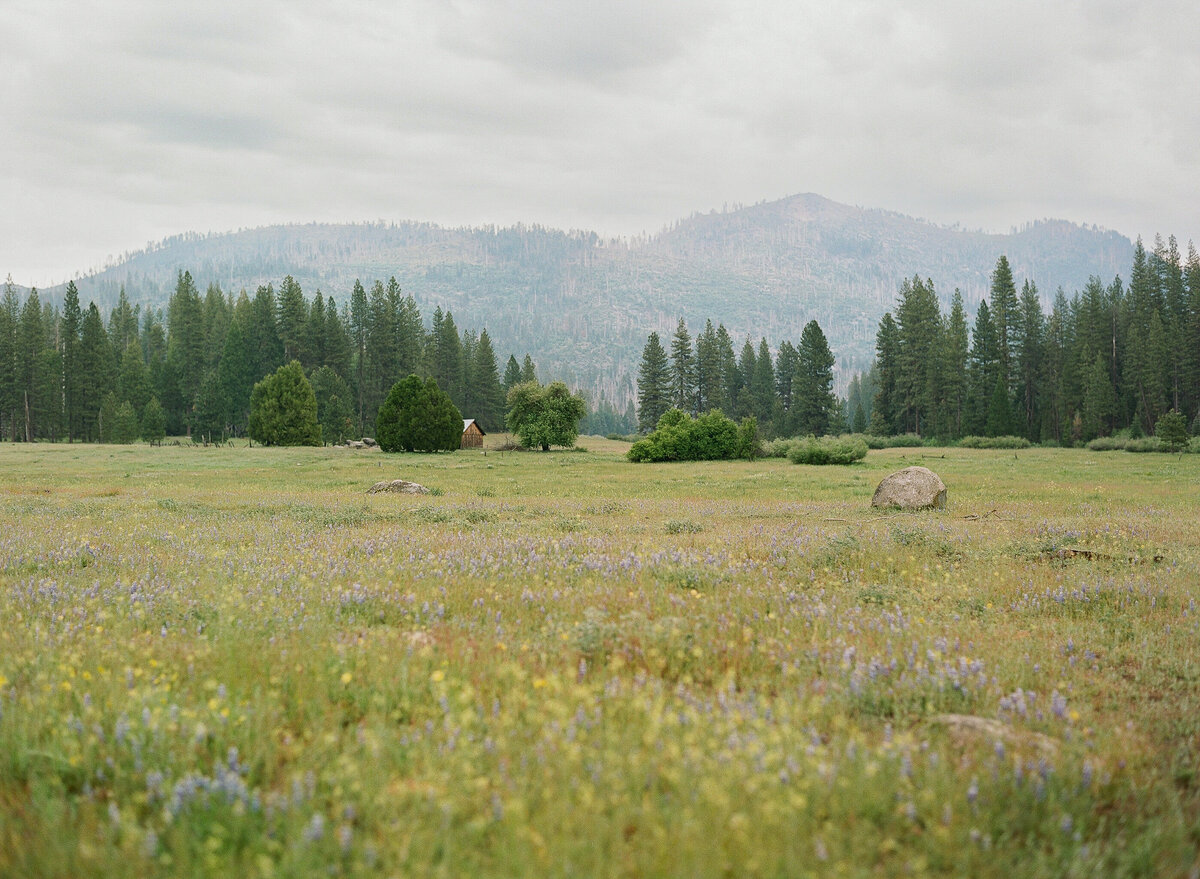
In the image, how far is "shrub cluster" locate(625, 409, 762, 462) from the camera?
58344 millimetres

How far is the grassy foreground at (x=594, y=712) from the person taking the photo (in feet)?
10.2

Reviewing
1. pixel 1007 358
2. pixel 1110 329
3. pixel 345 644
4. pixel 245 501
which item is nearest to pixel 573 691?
pixel 345 644

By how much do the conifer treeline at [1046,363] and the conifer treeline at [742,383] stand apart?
28.9ft

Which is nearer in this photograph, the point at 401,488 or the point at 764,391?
the point at 401,488

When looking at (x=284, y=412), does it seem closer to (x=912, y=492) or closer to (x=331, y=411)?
(x=331, y=411)

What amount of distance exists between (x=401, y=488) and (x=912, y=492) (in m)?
18.1

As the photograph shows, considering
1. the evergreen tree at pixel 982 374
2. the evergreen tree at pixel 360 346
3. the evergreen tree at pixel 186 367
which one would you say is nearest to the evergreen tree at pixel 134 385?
the evergreen tree at pixel 186 367

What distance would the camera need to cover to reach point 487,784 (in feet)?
11.7

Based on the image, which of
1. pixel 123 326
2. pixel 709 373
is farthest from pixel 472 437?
pixel 123 326

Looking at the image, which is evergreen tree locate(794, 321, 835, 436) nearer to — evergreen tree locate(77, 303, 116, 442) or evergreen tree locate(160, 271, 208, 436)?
evergreen tree locate(160, 271, 208, 436)

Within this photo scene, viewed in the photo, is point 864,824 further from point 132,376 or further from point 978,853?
point 132,376

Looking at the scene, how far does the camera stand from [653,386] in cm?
11612

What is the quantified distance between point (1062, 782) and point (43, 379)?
12294 cm

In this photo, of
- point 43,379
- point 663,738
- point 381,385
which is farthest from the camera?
point 381,385
